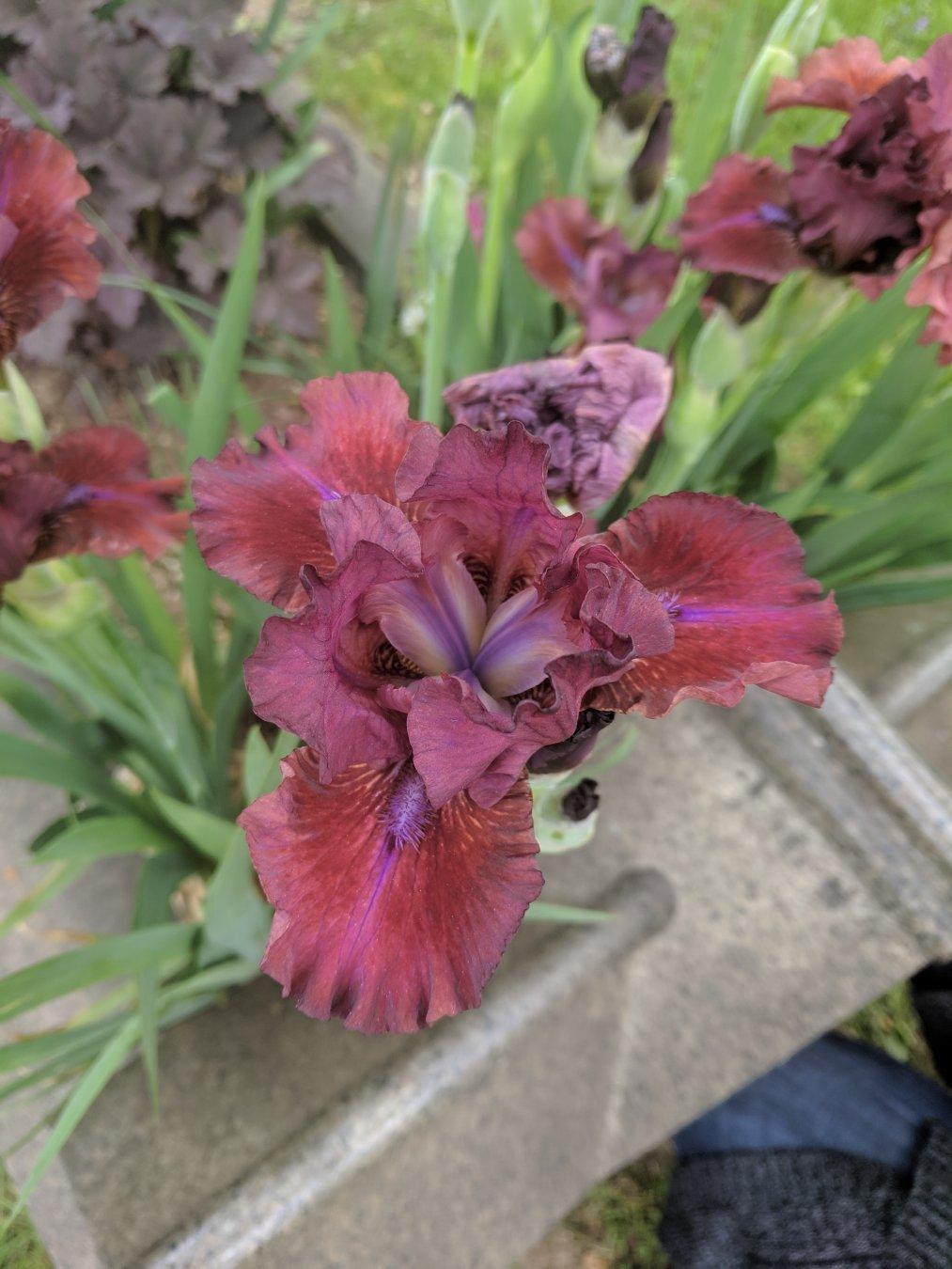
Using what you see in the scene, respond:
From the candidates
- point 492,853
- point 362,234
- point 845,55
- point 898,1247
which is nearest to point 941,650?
point 898,1247

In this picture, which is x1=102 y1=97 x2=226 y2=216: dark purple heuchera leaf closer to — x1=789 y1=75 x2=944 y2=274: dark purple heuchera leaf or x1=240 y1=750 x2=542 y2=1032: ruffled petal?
x1=789 y1=75 x2=944 y2=274: dark purple heuchera leaf

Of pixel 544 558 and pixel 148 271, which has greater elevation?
pixel 544 558

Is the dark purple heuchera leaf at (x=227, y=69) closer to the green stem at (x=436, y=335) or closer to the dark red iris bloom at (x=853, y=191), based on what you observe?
the green stem at (x=436, y=335)

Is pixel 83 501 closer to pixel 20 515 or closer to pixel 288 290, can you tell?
pixel 20 515

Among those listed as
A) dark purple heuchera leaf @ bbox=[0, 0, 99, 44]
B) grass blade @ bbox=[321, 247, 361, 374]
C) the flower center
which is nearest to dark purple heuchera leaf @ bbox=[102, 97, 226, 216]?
dark purple heuchera leaf @ bbox=[0, 0, 99, 44]

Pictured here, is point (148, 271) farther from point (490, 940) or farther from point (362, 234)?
point (490, 940)

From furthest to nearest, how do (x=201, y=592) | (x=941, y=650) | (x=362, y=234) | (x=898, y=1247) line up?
(x=362, y=234) → (x=941, y=650) → (x=898, y=1247) → (x=201, y=592)
